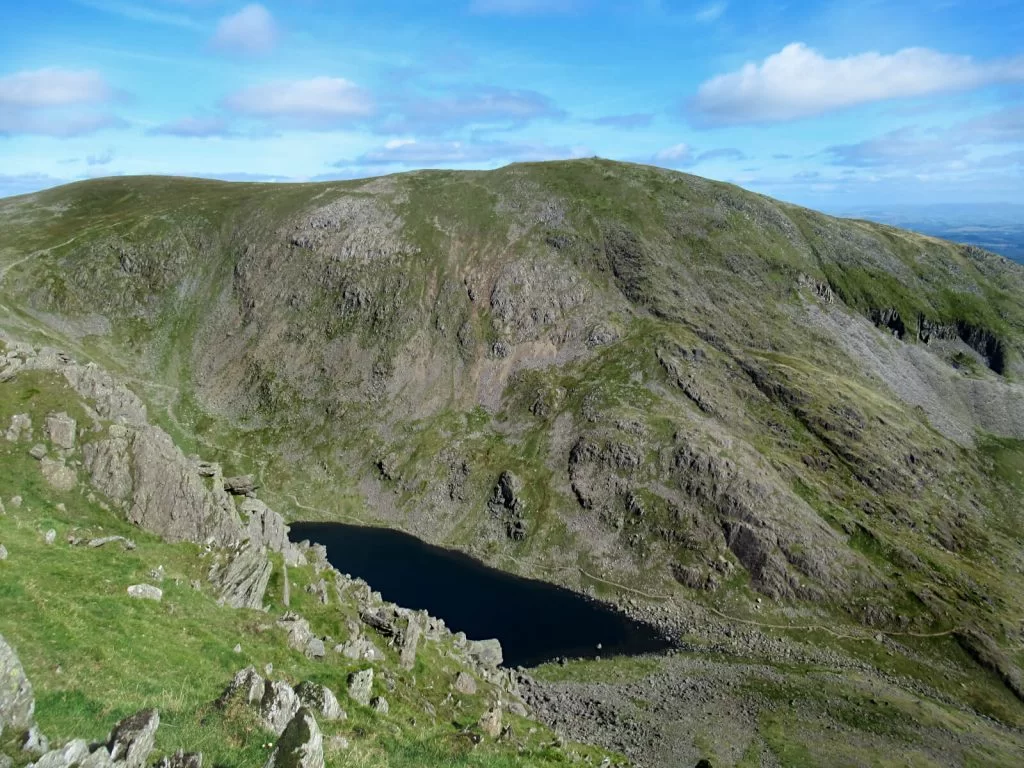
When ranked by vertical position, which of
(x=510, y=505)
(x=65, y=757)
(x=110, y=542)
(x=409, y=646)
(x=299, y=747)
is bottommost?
(x=510, y=505)

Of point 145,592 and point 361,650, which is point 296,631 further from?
point 145,592

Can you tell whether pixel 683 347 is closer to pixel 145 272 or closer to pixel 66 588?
pixel 66 588

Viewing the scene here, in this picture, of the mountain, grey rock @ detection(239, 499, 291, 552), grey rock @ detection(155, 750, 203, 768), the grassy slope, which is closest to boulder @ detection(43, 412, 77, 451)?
the grassy slope

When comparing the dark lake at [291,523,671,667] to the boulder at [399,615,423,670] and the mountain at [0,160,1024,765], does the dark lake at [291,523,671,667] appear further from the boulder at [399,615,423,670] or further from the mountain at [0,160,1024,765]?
the boulder at [399,615,423,670]

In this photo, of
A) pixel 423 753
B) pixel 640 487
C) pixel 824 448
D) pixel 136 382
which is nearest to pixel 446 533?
pixel 640 487

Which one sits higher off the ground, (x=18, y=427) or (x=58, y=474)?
(x=18, y=427)

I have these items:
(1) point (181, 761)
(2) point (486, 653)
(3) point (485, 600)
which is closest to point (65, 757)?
(1) point (181, 761)
